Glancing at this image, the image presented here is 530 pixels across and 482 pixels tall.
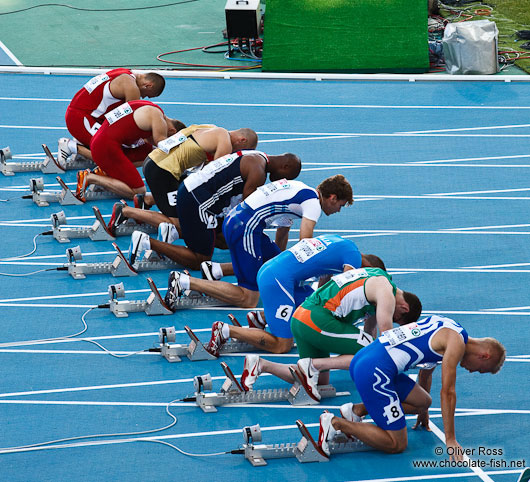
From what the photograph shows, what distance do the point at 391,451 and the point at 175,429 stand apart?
1429 mm

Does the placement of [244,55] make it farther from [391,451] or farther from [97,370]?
[391,451]

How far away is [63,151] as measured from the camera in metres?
10.4

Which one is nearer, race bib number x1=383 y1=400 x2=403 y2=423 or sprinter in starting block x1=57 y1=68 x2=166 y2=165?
race bib number x1=383 y1=400 x2=403 y2=423

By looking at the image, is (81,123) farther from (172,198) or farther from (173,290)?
(173,290)

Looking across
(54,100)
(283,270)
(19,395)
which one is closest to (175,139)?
(283,270)

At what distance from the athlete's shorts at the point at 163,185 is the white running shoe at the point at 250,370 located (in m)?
2.57

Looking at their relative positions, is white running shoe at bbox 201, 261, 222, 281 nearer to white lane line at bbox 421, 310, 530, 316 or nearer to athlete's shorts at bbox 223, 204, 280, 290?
athlete's shorts at bbox 223, 204, 280, 290

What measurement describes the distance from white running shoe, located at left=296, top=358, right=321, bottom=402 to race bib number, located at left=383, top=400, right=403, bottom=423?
771 millimetres

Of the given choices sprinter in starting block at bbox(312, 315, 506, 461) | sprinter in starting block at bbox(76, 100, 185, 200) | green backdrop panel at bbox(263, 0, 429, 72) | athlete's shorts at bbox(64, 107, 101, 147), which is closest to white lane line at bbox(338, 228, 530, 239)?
sprinter in starting block at bbox(76, 100, 185, 200)

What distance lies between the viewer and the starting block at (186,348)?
694cm

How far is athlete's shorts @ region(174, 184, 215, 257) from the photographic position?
790cm

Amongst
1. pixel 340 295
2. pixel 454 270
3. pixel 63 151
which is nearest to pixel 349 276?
pixel 340 295

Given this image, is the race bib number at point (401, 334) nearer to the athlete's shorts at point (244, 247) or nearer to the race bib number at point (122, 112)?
the athlete's shorts at point (244, 247)

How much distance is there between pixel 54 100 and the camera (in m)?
12.3
